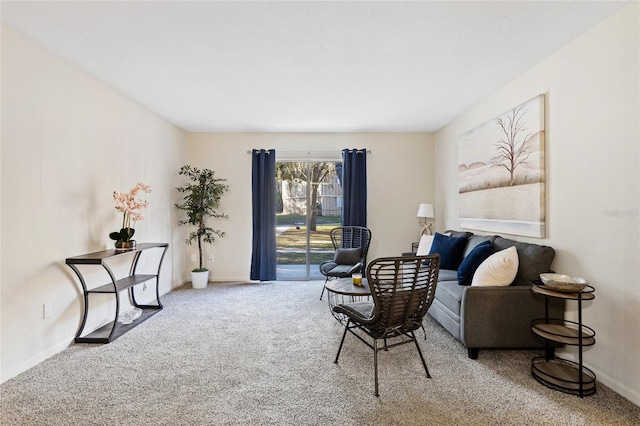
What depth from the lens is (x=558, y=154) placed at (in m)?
2.62

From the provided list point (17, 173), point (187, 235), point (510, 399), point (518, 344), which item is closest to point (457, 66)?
point (518, 344)

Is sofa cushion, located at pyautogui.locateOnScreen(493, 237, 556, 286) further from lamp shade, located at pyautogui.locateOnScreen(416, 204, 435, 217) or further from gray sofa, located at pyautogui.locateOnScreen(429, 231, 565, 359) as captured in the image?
lamp shade, located at pyautogui.locateOnScreen(416, 204, 435, 217)

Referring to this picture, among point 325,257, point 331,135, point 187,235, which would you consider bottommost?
point 325,257

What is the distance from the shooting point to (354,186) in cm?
520

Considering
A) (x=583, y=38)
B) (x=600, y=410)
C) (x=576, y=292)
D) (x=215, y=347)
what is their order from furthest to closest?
(x=215, y=347)
(x=583, y=38)
(x=576, y=292)
(x=600, y=410)

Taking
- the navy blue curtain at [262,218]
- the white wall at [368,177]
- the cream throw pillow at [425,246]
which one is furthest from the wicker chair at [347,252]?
the navy blue curtain at [262,218]

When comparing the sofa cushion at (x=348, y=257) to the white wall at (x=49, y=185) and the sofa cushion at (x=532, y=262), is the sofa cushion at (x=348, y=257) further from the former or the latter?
the white wall at (x=49, y=185)

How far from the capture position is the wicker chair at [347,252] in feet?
13.8

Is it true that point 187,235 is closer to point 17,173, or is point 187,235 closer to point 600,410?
point 17,173

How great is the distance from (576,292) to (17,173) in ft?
13.6

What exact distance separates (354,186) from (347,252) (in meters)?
1.22

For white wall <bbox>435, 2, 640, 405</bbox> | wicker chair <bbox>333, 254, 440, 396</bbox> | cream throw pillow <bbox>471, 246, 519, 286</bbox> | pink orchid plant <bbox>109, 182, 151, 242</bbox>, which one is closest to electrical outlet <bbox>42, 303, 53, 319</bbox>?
pink orchid plant <bbox>109, 182, 151, 242</bbox>

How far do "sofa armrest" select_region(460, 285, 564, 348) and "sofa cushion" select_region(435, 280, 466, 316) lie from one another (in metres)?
0.18

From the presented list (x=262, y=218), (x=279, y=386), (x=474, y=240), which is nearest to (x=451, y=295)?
(x=474, y=240)
